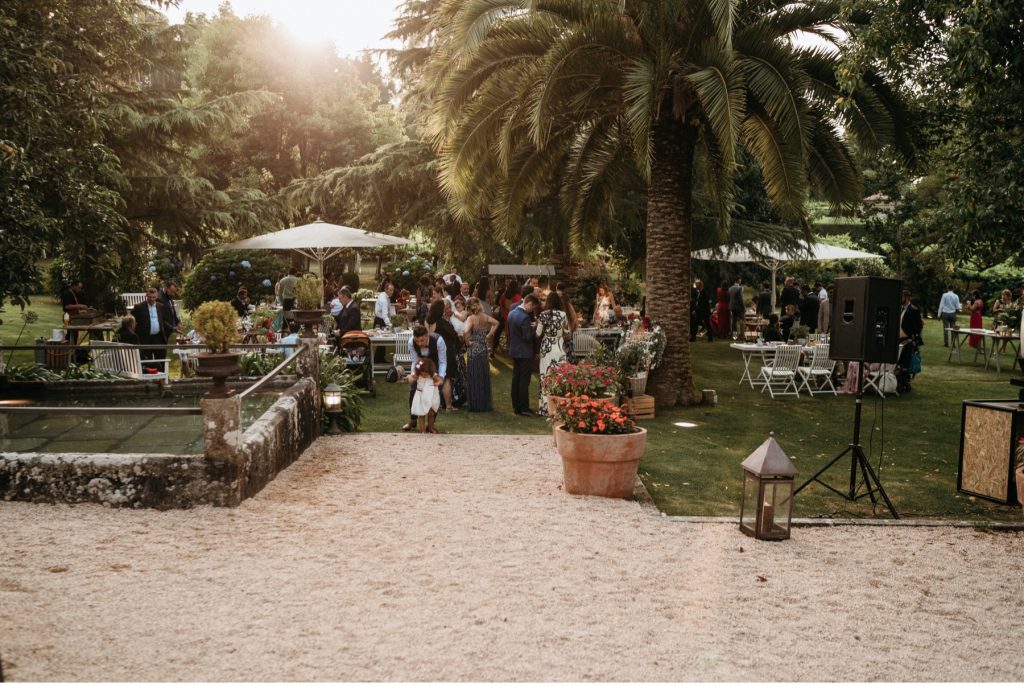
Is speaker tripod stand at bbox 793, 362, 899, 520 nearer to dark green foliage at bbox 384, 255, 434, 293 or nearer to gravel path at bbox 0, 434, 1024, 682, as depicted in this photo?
gravel path at bbox 0, 434, 1024, 682

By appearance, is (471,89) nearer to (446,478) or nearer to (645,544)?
(446,478)

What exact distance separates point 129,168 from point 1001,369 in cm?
2112

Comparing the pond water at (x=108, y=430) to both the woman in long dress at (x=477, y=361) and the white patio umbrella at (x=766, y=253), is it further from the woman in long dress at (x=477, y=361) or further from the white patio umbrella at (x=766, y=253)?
the white patio umbrella at (x=766, y=253)

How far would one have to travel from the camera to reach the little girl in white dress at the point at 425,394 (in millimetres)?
10531

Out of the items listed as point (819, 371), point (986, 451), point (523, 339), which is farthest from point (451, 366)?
point (986, 451)

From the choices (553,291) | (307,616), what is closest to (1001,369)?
(553,291)

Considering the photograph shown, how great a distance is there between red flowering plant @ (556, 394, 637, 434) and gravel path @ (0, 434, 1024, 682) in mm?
695

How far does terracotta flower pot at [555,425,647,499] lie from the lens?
7.69 m

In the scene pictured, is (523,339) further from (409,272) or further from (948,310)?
(409,272)

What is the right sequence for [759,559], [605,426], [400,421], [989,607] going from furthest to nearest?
1. [400,421]
2. [605,426]
3. [759,559]
4. [989,607]

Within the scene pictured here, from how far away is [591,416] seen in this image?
7809 millimetres

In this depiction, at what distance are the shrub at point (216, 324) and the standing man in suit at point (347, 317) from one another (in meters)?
6.42

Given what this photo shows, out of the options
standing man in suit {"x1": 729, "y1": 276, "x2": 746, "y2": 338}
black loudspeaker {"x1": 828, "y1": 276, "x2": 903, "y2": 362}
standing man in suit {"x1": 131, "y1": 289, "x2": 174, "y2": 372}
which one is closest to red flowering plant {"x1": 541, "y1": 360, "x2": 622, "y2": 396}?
black loudspeaker {"x1": 828, "y1": 276, "x2": 903, "y2": 362}

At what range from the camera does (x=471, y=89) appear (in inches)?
479
